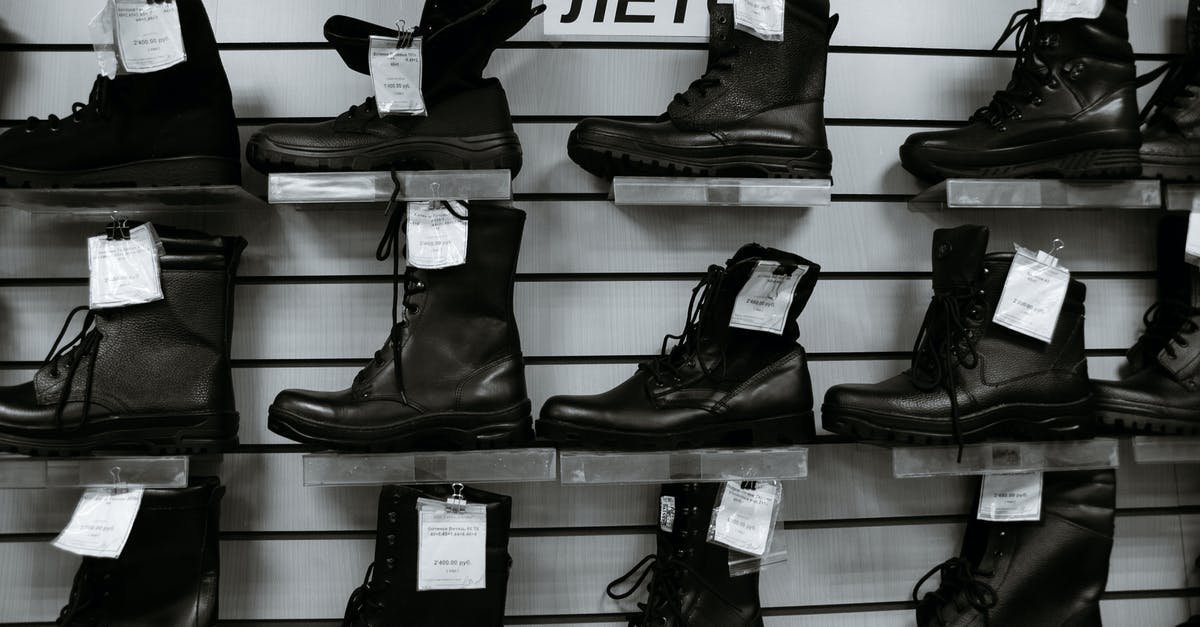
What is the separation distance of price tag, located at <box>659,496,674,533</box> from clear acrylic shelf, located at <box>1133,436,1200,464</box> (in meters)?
0.85

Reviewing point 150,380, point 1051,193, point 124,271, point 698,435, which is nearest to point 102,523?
point 150,380

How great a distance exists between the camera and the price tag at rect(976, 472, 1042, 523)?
1.48 meters

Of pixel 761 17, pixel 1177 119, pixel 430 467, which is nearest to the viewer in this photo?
pixel 430 467

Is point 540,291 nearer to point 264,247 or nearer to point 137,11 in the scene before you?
point 264,247

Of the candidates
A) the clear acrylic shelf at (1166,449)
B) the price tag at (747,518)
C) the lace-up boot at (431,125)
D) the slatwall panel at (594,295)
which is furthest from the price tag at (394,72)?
the clear acrylic shelf at (1166,449)

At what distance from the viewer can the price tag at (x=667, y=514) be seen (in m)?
1.50

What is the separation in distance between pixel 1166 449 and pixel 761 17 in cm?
108

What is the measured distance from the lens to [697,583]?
4.79 ft

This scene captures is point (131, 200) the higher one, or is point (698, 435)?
point (131, 200)

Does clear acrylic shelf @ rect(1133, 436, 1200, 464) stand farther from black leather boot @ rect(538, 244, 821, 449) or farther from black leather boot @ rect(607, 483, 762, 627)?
black leather boot @ rect(607, 483, 762, 627)

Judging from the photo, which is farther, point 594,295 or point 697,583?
point 594,295

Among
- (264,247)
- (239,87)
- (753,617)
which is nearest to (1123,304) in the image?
(753,617)

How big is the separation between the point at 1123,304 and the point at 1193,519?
0.47 metres

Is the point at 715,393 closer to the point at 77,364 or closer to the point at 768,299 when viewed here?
the point at 768,299
